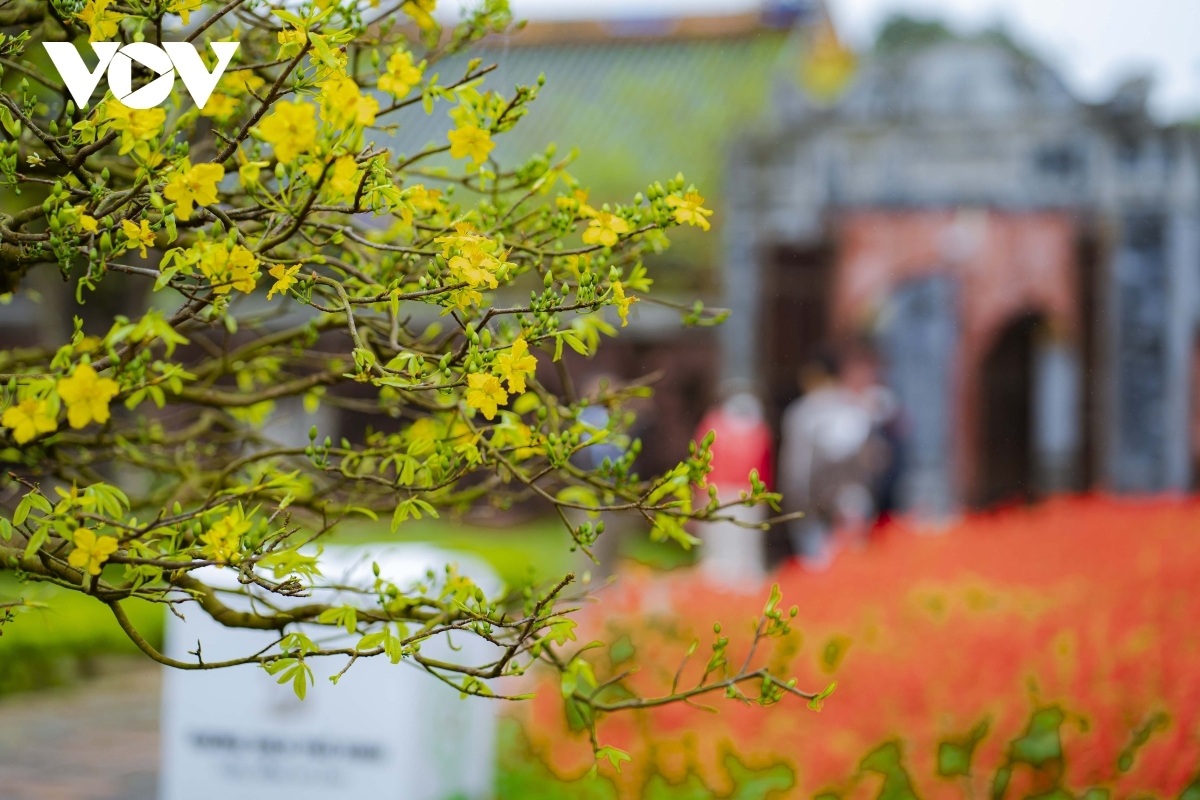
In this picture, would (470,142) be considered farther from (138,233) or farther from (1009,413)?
(1009,413)

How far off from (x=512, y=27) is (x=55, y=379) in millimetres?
1341

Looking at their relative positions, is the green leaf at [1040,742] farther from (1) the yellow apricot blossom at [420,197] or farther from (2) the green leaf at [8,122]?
(2) the green leaf at [8,122]

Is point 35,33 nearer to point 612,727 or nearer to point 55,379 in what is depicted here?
point 55,379

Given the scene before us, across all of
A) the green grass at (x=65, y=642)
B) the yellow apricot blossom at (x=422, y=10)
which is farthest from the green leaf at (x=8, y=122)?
the green grass at (x=65, y=642)

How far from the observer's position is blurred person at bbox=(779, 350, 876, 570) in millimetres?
8031

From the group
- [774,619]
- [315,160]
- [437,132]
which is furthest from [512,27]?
[437,132]

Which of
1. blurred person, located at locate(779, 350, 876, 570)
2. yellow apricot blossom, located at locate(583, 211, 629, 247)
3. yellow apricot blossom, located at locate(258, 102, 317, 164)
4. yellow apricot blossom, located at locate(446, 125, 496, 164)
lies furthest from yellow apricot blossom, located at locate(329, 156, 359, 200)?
blurred person, located at locate(779, 350, 876, 570)

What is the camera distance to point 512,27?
245cm

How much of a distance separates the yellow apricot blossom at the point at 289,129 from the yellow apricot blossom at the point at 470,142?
394 mm

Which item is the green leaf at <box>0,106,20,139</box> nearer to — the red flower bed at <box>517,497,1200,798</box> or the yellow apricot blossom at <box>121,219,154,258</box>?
the yellow apricot blossom at <box>121,219,154,258</box>

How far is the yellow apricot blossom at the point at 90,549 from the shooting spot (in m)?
1.54

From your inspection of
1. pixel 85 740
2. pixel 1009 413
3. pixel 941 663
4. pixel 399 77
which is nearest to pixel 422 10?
pixel 399 77

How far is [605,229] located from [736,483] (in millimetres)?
6411

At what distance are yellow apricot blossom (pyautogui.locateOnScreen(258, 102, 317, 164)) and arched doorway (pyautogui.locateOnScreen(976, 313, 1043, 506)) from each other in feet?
31.6
